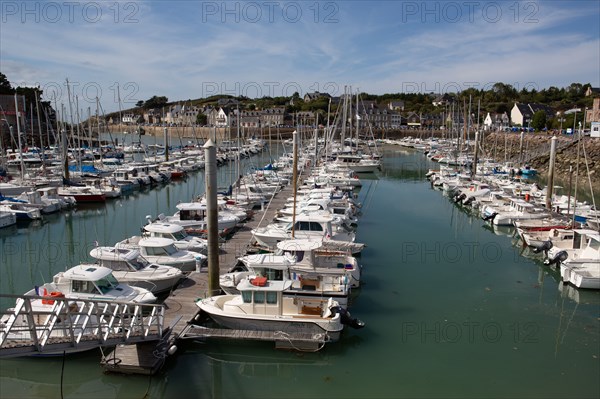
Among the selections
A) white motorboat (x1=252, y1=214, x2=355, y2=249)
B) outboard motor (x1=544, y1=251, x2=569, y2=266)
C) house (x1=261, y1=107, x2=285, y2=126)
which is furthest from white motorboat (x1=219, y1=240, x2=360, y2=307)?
house (x1=261, y1=107, x2=285, y2=126)

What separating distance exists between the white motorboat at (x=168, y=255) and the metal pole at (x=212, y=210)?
3.55 m

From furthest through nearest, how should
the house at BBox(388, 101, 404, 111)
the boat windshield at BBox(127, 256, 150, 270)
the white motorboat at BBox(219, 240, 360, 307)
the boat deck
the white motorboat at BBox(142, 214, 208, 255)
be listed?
1. the house at BBox(388, 101, 404, 111)
2. the white motorboat at BBox(142, 214, 208, 255)
3. the boat windshield at BBox(127, 256, 150, 270)
4. the white motorboat at BBox(219, 240, 360, 307)
5. the boat deck

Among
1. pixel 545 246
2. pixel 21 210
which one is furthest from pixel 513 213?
pixel 21 210

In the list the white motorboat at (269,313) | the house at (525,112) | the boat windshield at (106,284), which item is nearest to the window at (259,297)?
the white motorboat at (269,313)

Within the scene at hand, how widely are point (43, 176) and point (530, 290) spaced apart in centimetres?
4516

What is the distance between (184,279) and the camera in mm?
19312

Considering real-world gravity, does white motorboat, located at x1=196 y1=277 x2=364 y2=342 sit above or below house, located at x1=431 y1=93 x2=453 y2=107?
below

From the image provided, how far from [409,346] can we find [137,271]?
34.7ft

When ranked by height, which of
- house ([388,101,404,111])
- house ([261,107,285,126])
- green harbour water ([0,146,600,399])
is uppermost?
house ([388,101,404,111])

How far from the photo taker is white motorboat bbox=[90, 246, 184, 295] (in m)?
18.4

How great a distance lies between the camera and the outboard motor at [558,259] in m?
23.5

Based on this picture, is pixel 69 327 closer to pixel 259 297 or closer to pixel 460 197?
pixel 259 297

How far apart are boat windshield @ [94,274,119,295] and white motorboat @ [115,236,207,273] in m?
4.15

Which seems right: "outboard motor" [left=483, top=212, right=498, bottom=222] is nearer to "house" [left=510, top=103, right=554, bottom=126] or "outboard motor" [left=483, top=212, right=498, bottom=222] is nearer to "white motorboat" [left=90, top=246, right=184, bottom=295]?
"white motorboat" [left=90, top=246, right=184, bottom=295]
